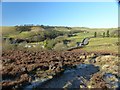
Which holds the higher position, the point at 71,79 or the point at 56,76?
the point at 56,76

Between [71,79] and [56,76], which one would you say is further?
[56,76]

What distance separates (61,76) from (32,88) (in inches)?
142

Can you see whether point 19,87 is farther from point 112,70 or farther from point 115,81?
point 112,70

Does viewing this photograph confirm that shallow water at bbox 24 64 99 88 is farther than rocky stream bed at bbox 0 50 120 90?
Yes

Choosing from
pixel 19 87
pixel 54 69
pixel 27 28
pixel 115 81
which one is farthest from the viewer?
pixel 27 28

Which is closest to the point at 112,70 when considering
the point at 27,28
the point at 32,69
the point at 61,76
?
the point at 61,76

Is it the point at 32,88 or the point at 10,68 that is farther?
the point at 10,68

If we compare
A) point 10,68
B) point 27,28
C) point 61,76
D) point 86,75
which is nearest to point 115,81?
point 86,75

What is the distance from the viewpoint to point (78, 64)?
71.3ft

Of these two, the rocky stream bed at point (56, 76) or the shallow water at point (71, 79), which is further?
the shallow water at point (71, 79)

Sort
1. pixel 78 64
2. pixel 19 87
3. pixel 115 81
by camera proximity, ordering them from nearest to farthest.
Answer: pixel 19 87
pixel 115 81
pixel 78 64

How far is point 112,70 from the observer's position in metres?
20.2

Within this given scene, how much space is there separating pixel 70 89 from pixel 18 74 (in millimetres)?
3524

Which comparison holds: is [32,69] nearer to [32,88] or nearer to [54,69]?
[54,69]
